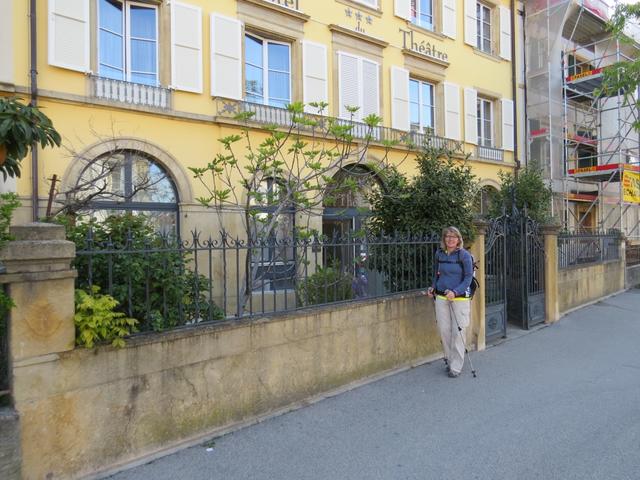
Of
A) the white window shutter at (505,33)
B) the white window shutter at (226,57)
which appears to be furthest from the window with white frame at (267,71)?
the white window shutter at (505,33)

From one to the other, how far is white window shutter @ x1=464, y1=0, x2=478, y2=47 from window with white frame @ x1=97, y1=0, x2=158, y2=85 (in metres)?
10.0

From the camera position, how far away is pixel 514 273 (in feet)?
29.6

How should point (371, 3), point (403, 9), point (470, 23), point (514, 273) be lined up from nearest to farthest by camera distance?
point (514, 273) < point (371, 3) < point (403, 9) < point (470, 23)

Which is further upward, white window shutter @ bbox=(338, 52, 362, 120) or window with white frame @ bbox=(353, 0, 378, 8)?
window with white frame @ bbox=(353, 0, 378, 8)

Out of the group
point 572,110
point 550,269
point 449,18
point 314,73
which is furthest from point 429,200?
point 572,110

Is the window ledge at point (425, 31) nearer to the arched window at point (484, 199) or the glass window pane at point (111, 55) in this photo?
the arched window at point (484, 199)

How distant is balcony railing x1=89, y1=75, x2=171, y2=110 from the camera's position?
8586mm

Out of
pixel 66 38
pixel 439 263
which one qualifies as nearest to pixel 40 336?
pixel 439 263

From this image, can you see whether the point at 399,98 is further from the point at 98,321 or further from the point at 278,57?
the point at 98,321

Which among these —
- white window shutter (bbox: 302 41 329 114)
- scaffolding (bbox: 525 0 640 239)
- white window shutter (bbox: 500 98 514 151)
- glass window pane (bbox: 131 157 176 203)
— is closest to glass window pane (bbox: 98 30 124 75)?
glass window pane (bbox: 131 157 176 203)

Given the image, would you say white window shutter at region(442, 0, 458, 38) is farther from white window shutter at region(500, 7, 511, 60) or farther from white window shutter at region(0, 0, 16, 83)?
white window shutter at region(0, 0, 16, 83)

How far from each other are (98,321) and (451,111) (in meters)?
13.4

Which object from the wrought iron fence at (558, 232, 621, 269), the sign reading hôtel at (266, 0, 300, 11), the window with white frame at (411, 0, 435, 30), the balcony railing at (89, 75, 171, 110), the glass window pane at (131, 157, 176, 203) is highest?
the window with white frame at (411, 0, 435, 30)

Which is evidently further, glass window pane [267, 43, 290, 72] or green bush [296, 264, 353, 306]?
glass window pane [267, 43, 290, 72]
